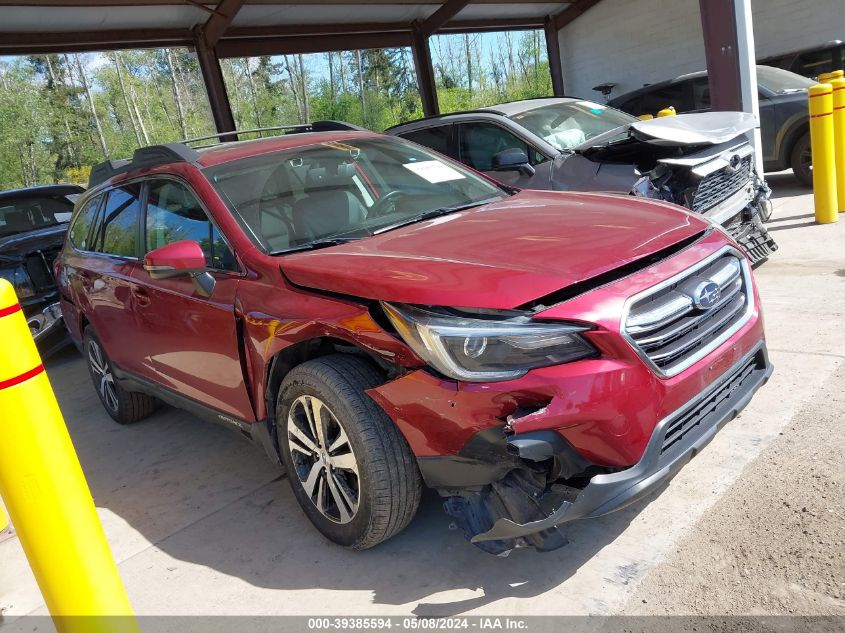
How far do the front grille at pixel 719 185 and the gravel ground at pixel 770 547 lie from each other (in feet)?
7.17

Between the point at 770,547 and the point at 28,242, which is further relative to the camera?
the point at 28,242

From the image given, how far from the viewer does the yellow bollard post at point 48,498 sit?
6.20ft

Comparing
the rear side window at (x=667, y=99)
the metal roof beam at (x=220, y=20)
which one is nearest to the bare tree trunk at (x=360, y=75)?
the metal roof beam at (x=220, y=20)

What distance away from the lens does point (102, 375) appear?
502 cm

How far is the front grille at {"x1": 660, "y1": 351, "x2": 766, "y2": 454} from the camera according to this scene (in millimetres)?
2381

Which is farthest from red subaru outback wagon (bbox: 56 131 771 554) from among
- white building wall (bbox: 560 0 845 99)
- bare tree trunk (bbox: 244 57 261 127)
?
white building wall (bbox: 560 0 845 99)

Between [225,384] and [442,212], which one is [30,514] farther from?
[442,212]

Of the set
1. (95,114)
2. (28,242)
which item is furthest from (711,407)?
(95,114)

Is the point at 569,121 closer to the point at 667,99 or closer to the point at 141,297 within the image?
the point at 141,297

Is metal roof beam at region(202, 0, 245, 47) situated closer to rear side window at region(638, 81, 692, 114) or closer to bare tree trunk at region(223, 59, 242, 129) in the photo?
bare tree trunk at region(223, 59, 242, 129)

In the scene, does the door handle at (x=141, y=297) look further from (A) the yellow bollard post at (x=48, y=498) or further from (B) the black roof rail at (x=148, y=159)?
(A) the yellow bollard post at (x=48, y=498)

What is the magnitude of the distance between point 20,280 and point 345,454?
546 cm

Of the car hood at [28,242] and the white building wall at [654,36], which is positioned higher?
the white building wall at [654,36]

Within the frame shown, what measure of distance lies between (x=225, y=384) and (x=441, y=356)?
1.42 metres
